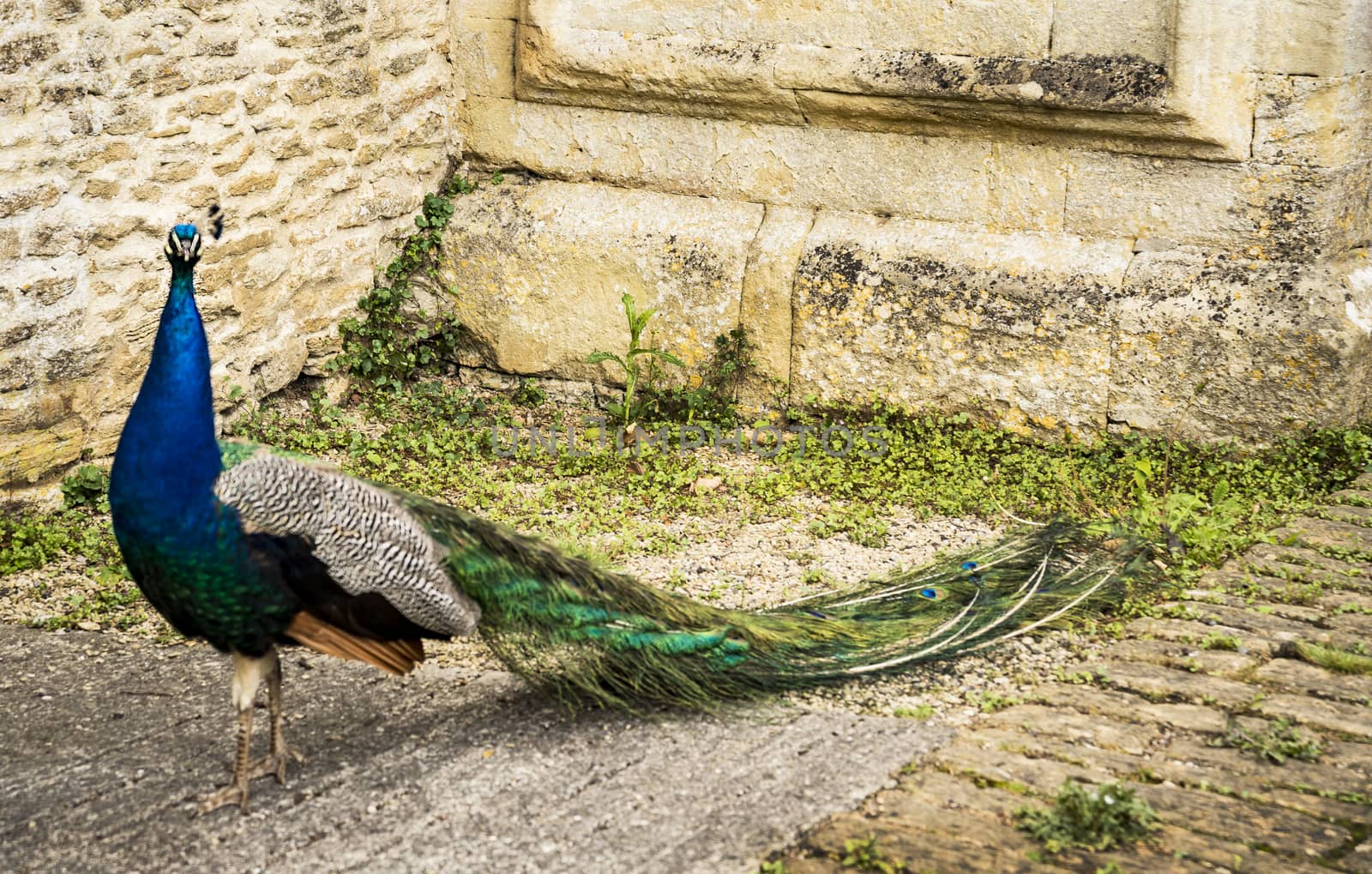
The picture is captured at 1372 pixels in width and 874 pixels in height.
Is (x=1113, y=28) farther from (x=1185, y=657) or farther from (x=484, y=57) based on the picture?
(x=484, y=57)

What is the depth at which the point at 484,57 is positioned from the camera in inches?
285

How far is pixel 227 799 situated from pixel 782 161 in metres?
4.10

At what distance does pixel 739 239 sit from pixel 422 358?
1.74 m

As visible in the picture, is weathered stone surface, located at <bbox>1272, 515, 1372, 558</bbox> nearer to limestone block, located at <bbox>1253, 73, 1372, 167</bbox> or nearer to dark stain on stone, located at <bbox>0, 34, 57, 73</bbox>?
limestone block, located at <bbox>1253, 73, 1372, 167</bbox>

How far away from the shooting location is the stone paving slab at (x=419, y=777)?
3.40 meters

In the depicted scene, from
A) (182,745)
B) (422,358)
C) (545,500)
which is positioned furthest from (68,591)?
(422,358)

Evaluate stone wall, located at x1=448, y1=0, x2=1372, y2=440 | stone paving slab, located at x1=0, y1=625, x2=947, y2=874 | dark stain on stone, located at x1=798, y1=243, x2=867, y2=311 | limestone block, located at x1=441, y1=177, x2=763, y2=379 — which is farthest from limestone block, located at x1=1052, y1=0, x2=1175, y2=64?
stone paving slab, located at x1=0, y1=625, x2=947, y2=874

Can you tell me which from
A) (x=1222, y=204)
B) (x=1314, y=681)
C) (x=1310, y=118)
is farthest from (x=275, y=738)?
(x=1310, y=118)

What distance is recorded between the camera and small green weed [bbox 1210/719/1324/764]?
12.3 feet

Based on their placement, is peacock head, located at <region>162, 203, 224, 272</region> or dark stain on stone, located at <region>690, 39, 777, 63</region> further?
dark stain on stone, located at <region>690, 39, 777, 63</region>

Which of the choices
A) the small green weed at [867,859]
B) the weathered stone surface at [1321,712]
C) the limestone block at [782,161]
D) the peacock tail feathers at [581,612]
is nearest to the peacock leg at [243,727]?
the peacock tail feathers at [581,612]

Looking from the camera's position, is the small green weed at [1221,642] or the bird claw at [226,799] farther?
the small green weed at [1221,642]

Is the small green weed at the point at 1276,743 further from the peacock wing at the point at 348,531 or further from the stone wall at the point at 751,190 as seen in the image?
the stone wall at the point at 751,190

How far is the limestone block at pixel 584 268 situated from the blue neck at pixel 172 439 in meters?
3.40
